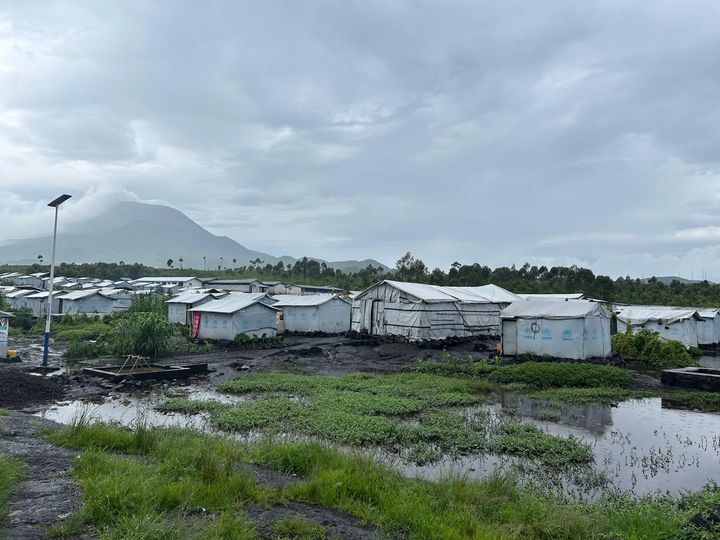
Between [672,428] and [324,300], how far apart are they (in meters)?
25.6

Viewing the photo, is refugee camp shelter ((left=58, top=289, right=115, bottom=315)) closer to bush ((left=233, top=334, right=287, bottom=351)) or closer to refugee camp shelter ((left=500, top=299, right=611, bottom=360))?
bush ((left=233, top=334, right=287, bottom=351))

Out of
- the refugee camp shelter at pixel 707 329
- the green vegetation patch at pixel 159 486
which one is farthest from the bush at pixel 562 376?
the refugee camp shelter at pixel 707 329

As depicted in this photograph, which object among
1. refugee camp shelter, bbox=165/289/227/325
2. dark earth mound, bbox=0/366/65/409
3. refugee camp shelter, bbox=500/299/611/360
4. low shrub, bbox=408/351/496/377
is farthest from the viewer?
refugee camp shelter, bbox=165/289/227/325

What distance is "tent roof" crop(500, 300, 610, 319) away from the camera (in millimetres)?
22905

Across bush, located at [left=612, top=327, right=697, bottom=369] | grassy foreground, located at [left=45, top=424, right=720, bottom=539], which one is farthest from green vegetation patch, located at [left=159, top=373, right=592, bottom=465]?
bush, located at [left=612, top=327, right=697, bottom=369]

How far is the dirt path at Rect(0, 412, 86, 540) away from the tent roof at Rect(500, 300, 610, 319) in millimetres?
20230

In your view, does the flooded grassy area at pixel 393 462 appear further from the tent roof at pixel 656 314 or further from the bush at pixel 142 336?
the tent roof at pixel 656 314

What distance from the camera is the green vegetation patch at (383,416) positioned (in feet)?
33.5

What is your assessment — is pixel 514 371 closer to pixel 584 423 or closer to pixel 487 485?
pixel 584 423

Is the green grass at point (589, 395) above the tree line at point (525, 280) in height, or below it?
below

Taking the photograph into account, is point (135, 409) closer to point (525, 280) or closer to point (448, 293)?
point (448, 293)

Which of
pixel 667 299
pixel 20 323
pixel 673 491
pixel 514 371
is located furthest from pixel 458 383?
pixel 667 299

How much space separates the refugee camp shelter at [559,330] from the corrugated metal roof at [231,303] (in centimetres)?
1473

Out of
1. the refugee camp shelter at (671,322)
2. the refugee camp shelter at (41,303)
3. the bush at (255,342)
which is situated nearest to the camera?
the bush at (255,342)
